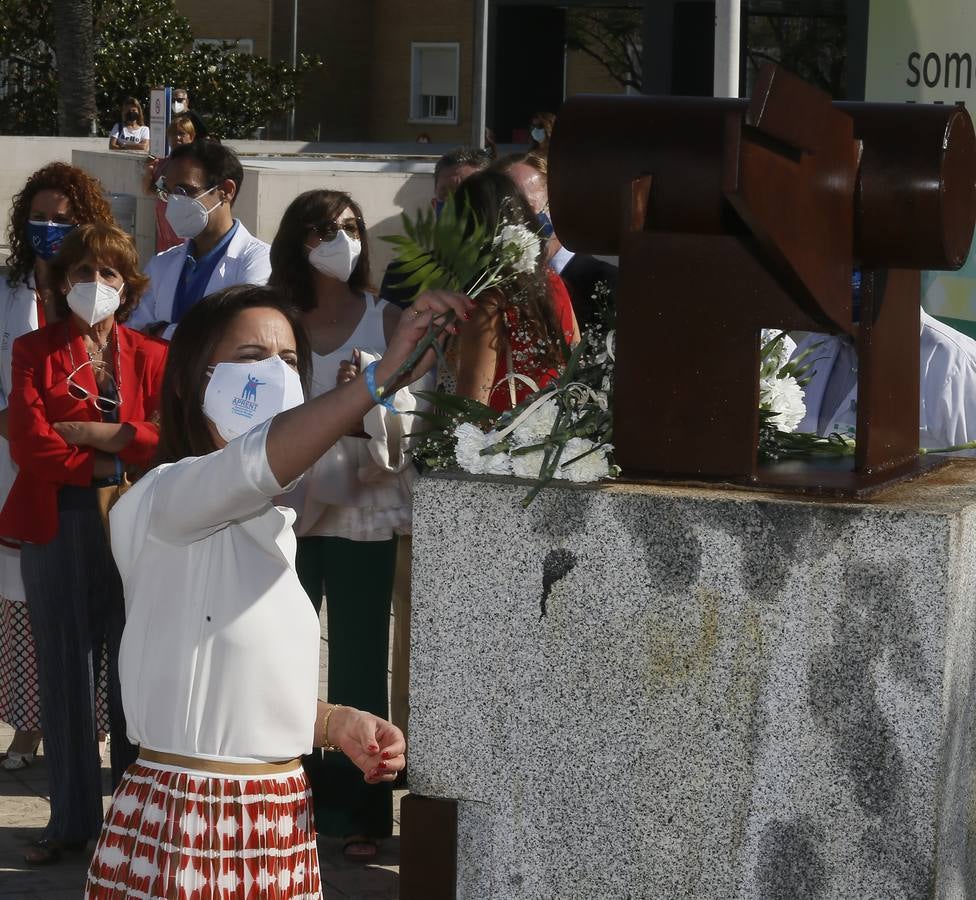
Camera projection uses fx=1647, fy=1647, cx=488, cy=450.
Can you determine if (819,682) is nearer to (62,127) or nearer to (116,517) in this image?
(116,517)

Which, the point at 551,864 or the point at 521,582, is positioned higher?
the point at 521,582

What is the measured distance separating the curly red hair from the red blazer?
78cm

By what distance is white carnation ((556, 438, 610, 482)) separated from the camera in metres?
2.36

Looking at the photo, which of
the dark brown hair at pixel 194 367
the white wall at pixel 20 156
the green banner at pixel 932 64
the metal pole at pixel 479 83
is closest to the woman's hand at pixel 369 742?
the dark brown hair at pixel 194 367

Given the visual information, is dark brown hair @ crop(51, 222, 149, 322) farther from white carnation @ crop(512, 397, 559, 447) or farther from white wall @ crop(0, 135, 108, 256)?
white wall @ crop(0, 135, 108, 256)

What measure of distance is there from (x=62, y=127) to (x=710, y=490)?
2653 cm

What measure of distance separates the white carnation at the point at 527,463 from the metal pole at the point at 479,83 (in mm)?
14027

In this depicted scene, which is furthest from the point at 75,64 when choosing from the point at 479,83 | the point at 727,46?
the point at 727,46

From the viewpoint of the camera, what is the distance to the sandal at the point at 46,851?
4.88 meters

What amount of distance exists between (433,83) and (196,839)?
1633 inches

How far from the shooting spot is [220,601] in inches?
108

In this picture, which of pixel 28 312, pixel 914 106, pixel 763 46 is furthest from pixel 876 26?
pixel 763 46

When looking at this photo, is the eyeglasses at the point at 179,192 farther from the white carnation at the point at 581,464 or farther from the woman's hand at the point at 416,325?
the white carnation at the point at 581,464

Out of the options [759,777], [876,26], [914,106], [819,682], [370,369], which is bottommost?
[759,777]
